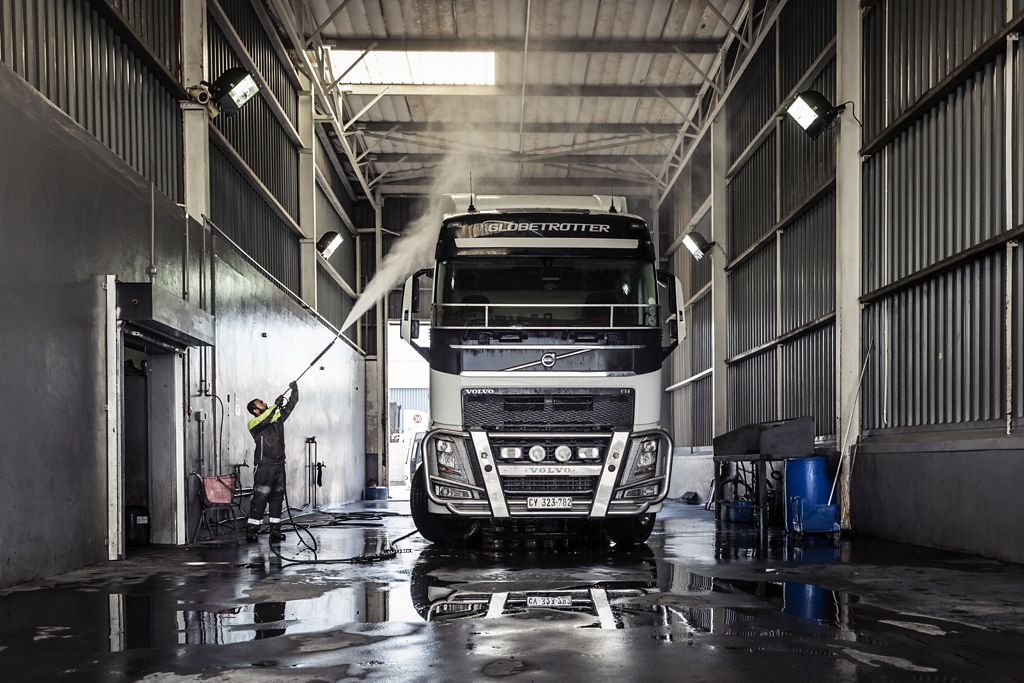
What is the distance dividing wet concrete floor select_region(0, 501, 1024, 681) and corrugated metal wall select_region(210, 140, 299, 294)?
7.02 m

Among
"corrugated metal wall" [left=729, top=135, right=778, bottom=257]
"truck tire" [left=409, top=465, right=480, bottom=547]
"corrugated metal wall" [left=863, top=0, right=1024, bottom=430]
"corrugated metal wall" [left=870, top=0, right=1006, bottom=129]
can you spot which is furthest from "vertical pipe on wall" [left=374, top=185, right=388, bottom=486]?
"truck tire" [left=409, top=465, right=480, bottom=547]

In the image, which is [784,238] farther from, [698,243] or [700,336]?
[700,336]

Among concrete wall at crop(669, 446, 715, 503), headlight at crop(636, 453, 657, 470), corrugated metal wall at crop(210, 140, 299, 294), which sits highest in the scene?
corrugated metal wall at crop(210, 140, 299, 294)

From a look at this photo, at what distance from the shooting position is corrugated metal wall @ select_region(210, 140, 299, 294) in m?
16.2

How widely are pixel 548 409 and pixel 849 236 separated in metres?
6.22

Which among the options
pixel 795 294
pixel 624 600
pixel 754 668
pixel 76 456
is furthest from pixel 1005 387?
pixel 76 456

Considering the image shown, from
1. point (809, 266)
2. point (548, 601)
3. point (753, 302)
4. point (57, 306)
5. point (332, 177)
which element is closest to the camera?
point (548, 601)

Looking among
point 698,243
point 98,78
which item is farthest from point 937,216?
point 698,243

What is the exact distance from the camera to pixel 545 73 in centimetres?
2317

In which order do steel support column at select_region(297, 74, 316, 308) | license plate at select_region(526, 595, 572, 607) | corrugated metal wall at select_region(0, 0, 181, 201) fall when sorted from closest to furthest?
license plate at select_region(526, 595, 572, 607)
corrugated metal wall at select_region(0, 0, 181, 201)
steel support column at select_region(297, 74, 316, 308)

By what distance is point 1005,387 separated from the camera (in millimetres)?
10242

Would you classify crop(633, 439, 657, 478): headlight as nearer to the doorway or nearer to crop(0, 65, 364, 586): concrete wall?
crop(0, 65, 364, 586): concrete wall

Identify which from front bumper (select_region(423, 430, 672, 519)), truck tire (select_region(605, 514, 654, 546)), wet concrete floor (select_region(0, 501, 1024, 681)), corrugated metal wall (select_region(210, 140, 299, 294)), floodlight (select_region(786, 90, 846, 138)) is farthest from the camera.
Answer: corrugated metal wall (select_region(210, 140, 299, 294))

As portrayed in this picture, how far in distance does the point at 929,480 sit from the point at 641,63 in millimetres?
13861
